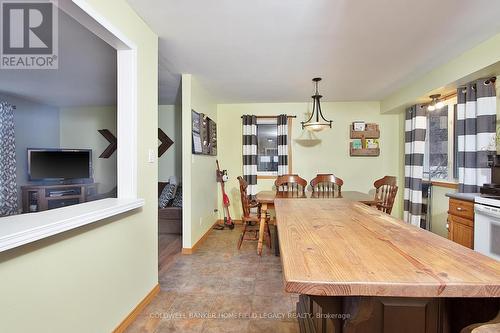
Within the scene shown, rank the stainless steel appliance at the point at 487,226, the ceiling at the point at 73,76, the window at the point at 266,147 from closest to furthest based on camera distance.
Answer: the stainless steel appliance at the point at 487,226 → the ceiling at the point at 73,76 → the window at the point at 266,147

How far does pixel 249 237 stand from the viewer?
12.6 feet

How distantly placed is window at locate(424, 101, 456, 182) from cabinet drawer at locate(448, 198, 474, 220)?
0.96 m

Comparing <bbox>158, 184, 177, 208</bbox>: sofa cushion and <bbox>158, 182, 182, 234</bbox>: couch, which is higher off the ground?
<bbox>158, 184, 177, 208</bbox>: sofa cushion

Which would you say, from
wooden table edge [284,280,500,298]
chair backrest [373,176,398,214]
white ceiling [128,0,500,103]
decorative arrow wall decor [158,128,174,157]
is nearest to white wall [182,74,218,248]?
white ceiling [128,0,500,103]

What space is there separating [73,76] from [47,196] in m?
2.12

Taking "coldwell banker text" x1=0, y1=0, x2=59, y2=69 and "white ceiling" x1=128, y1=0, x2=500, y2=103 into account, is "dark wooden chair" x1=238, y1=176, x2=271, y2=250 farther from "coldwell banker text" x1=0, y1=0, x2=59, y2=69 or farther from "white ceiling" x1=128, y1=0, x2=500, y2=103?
"coldwell banker text" x1=0, y1=0, x2=59, y2=69

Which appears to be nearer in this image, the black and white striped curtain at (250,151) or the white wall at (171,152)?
the black and white striped curtain at (250,151)

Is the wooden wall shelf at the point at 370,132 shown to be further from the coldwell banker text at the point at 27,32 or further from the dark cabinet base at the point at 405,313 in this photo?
the coldwell banker text at the point at 27,32

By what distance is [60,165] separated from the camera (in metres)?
4.46

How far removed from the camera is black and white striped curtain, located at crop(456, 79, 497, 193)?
2.46 m

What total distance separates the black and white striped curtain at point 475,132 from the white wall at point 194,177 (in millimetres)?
3138

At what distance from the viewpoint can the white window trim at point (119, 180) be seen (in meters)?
1.02

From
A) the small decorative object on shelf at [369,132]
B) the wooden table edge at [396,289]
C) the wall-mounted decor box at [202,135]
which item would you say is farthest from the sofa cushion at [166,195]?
the wooden table edge at [396,289]

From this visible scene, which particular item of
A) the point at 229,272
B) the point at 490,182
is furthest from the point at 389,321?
the point at 490,182
